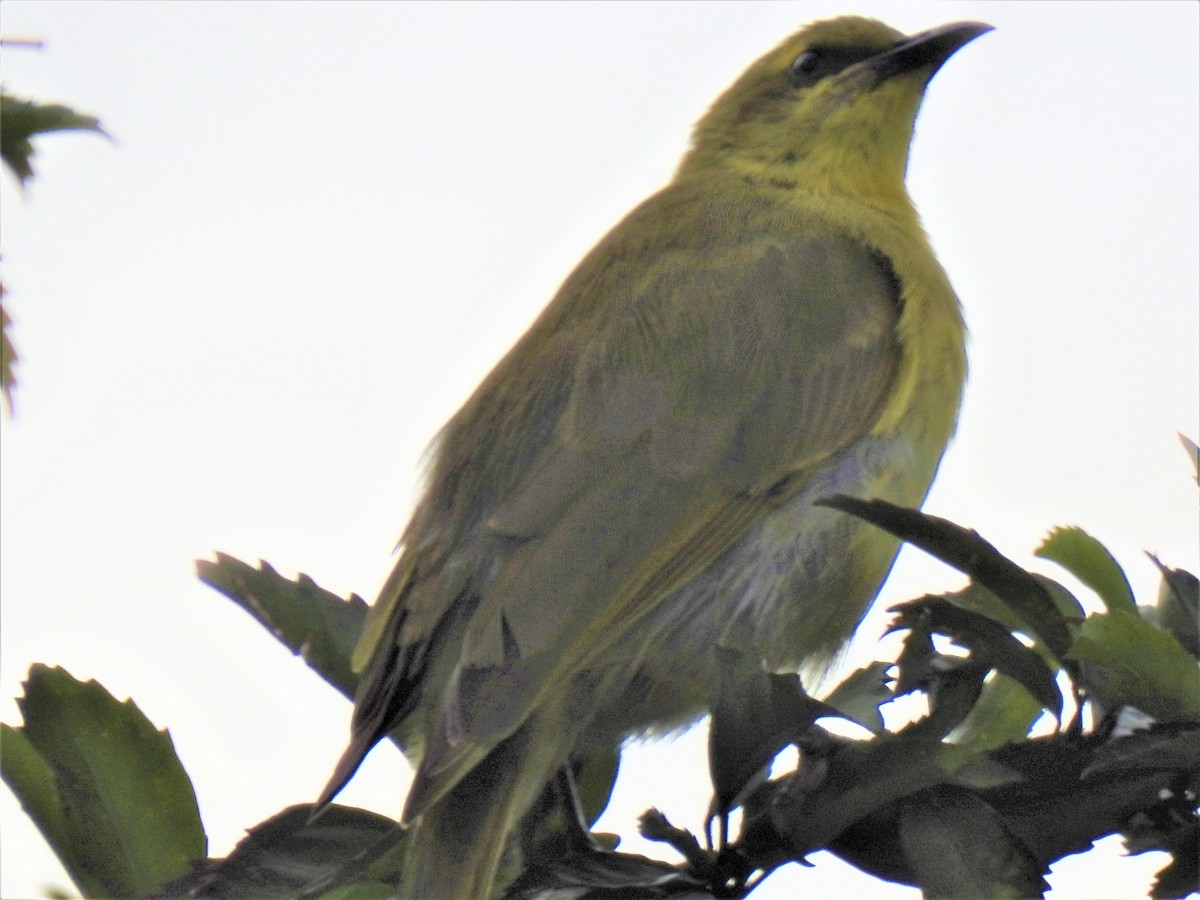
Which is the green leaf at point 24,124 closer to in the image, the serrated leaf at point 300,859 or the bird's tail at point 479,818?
the serrated leaf at point 300,859

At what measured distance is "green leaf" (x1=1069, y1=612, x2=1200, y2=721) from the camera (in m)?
2.08

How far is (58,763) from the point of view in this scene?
2234mm

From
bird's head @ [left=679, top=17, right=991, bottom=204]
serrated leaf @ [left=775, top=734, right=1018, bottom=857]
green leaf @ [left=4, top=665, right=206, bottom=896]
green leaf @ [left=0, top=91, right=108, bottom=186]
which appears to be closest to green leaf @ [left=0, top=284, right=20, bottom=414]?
green leaf @ [left=0, top=91, right=108, bottom=186]

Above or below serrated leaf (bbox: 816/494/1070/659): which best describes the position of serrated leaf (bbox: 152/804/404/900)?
below

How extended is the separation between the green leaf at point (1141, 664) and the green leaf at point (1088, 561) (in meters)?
0.16

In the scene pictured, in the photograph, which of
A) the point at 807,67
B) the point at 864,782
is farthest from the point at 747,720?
the point at 807,67

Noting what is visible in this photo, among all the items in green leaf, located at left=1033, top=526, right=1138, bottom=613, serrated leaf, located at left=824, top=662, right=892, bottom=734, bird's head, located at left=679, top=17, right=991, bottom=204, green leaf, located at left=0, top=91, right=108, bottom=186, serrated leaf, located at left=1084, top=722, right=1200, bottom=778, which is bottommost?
serrated leaf, located at left=1084, top=722, right=1200, bottom=778

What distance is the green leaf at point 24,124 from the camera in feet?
5.69

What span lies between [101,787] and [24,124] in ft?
3.31

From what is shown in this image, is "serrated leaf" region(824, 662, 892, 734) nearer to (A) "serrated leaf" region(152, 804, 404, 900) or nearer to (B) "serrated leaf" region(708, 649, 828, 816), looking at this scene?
(B) "serrated leaf" region(708, 649, 828, 816)

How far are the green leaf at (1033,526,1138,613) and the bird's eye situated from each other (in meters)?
2.81

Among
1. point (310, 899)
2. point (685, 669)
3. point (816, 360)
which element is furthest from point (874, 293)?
point (310, 899)

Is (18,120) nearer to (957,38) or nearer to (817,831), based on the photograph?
(817,831)

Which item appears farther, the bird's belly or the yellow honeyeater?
the bird's belly
